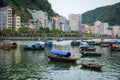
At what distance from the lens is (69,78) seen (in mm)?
44438

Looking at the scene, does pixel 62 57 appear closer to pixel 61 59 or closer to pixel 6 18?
pixel 61 59

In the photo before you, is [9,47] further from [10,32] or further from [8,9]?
[8,9]

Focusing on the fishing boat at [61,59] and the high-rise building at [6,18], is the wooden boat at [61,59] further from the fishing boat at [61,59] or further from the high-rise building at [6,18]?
the high-rise building at [6,18]

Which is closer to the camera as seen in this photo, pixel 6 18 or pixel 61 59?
pixel 61 59

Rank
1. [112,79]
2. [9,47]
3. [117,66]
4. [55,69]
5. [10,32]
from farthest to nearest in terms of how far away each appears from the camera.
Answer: [10,32]
[9,47]
[117,66]
[55,69]
[112,79]

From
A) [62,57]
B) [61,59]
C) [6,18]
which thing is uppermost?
[6,18]

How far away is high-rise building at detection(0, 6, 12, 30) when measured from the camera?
185625 mm

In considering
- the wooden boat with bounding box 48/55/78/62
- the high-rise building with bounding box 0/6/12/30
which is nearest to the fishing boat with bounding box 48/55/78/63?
the wooden boat with bounding box 48/55/78/62

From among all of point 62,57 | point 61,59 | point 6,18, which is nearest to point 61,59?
point 61,59

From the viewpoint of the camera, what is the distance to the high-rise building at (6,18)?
609ft

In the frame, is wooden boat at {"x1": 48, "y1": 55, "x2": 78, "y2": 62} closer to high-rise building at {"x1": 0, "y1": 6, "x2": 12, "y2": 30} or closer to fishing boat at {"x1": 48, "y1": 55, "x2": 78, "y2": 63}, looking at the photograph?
fishing boat at {"x1": 48, "y1": 55, "x2": 78, "y2": 63}

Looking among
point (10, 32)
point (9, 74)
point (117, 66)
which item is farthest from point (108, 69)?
point (10, 32)

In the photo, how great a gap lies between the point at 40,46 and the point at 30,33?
313ft

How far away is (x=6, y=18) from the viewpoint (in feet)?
609
